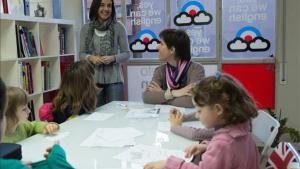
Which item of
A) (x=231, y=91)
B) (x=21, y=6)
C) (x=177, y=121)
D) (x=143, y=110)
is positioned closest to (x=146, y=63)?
(x=21, y=6)

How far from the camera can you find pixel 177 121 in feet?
6.32

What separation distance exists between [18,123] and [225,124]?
1038 millimetres

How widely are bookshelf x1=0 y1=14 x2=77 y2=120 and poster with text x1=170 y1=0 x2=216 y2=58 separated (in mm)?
1336

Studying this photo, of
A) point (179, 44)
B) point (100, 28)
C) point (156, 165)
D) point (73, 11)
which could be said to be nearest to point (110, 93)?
point (100, 28)

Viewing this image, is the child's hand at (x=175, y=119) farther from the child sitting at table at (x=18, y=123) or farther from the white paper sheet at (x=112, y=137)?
the child sitting at table at (x=18, y=123)

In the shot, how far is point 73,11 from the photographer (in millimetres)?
4426

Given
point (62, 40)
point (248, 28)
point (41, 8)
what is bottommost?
point (62, 40)

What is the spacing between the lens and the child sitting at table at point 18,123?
1610 millimetres

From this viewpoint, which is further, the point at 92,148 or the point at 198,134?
the point at 198,134

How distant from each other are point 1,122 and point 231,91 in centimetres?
80

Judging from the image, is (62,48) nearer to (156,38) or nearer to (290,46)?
(156,38)

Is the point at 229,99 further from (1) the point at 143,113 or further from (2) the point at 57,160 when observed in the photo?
(1) the point at 143,113

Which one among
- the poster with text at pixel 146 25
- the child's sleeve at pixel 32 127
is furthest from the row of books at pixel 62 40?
the child's sleeve at pixel 32 127

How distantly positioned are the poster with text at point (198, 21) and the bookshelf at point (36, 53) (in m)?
1.34
